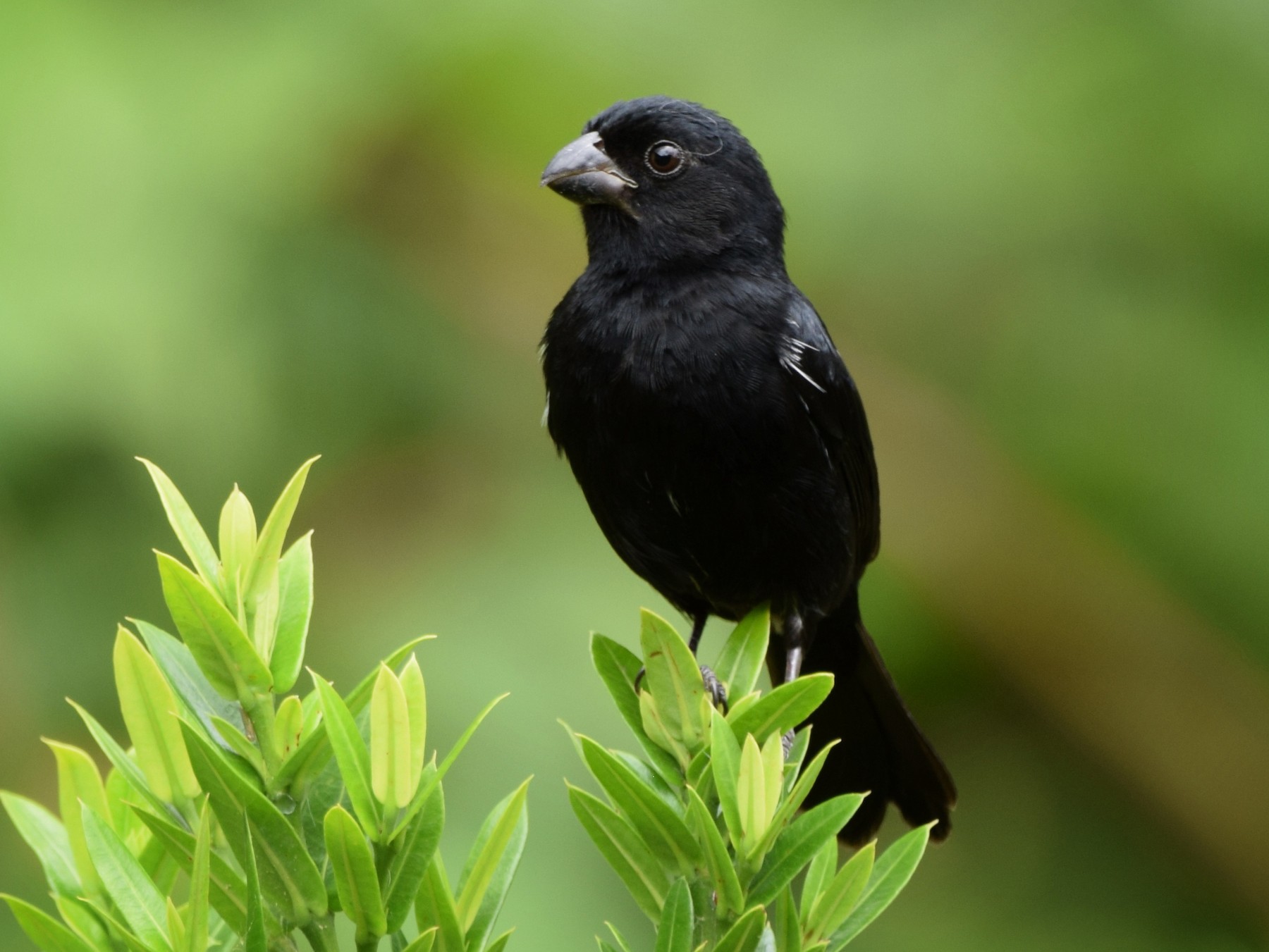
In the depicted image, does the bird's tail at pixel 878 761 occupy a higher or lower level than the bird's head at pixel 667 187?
lower

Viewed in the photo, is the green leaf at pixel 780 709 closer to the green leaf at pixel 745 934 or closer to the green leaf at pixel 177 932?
the green leaf at pixel 745 934

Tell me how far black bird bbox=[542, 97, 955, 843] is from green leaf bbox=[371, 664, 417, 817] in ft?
4.66

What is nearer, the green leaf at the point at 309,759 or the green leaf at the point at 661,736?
the green leaf at the point at 309,759

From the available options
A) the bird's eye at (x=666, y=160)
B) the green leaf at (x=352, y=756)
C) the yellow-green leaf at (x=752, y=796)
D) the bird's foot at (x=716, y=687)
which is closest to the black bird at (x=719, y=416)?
the bird's eye at (x=666, y=160)

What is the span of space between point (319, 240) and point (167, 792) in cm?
279

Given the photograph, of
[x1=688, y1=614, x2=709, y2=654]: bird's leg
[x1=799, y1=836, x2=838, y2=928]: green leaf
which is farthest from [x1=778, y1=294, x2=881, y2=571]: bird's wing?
[x1=799, y1=836, x2=838, y2=928]: green leaf

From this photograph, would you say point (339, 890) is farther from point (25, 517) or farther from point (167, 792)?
point (25, 517)

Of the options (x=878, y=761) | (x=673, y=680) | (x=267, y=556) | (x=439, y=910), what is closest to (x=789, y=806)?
(x=673, y=680)

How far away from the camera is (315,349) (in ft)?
12.9

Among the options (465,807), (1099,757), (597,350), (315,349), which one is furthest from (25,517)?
(1099,757)

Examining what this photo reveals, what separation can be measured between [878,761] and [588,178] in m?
1.41

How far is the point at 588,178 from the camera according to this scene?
308 cm

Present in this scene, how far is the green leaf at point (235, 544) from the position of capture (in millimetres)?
1380

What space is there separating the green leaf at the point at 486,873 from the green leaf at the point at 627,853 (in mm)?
80
